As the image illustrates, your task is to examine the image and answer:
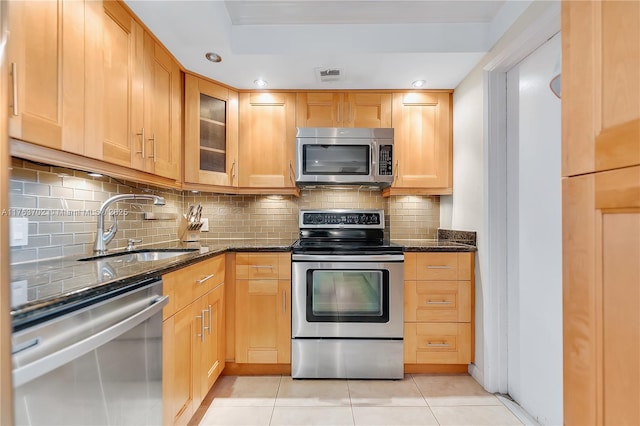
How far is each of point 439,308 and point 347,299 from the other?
672 millimetres

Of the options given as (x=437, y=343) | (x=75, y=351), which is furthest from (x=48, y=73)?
(x=437, y=343)

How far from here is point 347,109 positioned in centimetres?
244

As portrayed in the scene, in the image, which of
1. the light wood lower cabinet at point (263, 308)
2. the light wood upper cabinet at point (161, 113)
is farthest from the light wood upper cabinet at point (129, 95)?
the light wood lower cabinet at point (263, 308)

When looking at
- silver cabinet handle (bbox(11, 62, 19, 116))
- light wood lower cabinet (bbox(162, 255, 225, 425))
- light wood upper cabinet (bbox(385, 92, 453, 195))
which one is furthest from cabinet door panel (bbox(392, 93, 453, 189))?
silver cabinet handle (bbox(11, 62, 19, 116))

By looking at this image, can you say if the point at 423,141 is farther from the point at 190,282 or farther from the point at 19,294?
the point at 19,294

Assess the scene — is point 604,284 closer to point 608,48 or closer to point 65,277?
point 608,48

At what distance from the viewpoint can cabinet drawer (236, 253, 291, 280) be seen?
2.12 meters

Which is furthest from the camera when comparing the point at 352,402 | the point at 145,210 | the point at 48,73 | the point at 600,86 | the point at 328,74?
the point at 328,74

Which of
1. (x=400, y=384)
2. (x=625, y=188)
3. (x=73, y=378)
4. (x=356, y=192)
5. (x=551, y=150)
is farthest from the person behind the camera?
(x=356, y=192)

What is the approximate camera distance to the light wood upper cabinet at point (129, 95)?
132cm

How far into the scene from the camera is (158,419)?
1.19 metres

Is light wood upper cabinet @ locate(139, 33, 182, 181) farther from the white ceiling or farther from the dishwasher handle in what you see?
the dishwasher handle

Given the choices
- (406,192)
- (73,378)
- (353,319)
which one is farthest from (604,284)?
(406,192)

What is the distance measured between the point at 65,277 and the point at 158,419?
2.24ft
